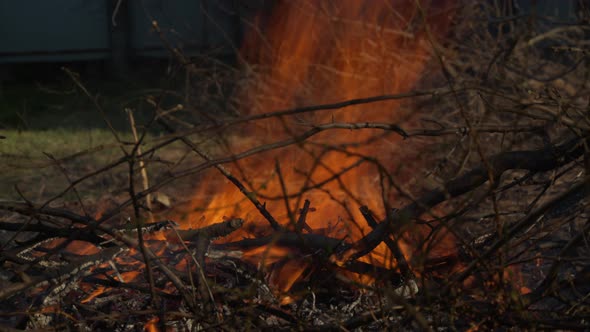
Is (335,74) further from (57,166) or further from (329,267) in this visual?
(329,267)

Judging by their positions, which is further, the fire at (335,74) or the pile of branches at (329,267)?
the fire at (335,74)

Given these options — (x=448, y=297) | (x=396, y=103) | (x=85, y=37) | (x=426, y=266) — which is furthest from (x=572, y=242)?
(x=85, y=37)

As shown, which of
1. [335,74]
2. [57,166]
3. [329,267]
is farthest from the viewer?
[335,74]

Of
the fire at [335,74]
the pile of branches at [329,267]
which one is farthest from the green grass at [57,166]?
the pile of branches at [329,267]

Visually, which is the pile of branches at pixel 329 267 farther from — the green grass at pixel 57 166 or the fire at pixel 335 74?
the green grass at pixel 57 166

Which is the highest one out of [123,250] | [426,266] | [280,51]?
[280,51]

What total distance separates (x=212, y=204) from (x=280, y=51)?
3.03 m

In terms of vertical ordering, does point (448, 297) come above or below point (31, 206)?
below

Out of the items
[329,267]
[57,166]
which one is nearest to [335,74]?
[57,166]

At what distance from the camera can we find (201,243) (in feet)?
8.18

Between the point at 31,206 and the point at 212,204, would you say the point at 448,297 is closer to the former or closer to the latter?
the point at 31,206

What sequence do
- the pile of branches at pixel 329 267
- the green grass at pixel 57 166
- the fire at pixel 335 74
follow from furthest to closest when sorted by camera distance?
the green grass at pixel 57 166, the fire at pixel 335 74, the pile of branches at pixel 329 267

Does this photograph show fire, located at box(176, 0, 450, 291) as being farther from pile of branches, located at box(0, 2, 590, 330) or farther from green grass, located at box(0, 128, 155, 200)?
pile of branches, located at box(0, 2, 590, 330)

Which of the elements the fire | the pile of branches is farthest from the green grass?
the pile of branches
